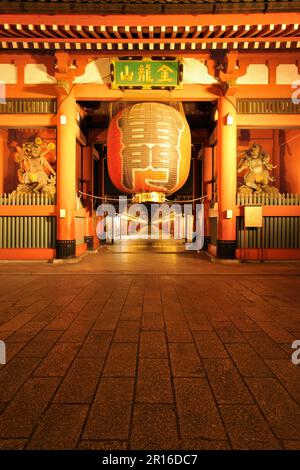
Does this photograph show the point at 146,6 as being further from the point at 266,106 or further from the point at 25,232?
the point at 25,232

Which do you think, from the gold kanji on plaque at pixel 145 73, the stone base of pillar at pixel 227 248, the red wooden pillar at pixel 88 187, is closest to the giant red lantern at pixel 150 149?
the gold kanji on plaque at pixel 145 73

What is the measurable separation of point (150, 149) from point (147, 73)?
3279mm

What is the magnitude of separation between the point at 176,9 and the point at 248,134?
247 inches

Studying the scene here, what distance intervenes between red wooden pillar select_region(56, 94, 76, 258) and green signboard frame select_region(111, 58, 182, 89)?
1460 millimetres

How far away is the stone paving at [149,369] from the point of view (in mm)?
1701

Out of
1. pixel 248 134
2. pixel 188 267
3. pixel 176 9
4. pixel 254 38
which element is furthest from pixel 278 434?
pixel 248 134

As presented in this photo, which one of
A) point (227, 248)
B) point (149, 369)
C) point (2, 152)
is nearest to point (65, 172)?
point (2, 152)

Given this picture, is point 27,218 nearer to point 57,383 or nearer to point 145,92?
point 145,92

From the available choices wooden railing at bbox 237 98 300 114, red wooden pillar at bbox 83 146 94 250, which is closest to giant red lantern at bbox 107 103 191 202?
wooden railing at bbox 237 98 300 114

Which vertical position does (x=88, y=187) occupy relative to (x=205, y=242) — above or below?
above

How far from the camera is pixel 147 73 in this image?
8.24 metres

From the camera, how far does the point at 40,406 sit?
6.41 feet

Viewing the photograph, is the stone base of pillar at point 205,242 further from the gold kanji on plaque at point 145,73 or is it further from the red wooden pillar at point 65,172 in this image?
the gold kanji on plaque at point 145,73

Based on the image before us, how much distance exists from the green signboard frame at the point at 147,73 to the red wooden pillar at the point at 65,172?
146cm
